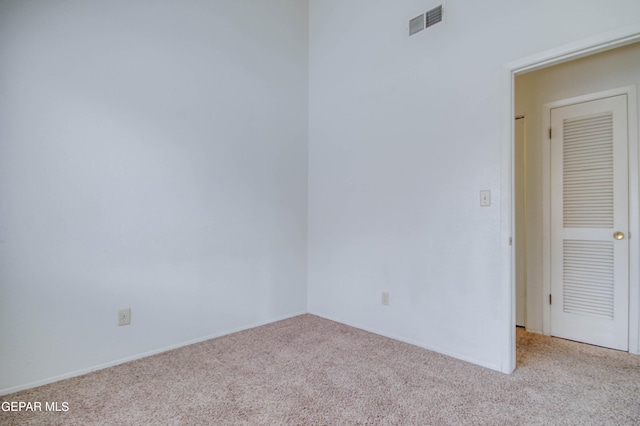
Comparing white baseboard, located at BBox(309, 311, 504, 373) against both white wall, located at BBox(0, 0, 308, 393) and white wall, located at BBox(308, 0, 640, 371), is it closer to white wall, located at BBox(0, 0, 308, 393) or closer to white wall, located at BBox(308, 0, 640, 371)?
white wall, located at BBox(308, 0, 640, 371)

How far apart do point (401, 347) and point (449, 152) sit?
5.15 ft

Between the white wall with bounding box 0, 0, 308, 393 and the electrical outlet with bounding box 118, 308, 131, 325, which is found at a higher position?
the white wall with bounding box 0, 0, 308, 393

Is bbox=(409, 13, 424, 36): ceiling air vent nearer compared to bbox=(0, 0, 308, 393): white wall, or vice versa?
bbox=(0, 0, 308, 393): white wall

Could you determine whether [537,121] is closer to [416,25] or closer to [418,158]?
[418,158]

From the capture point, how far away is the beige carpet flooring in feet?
5.43

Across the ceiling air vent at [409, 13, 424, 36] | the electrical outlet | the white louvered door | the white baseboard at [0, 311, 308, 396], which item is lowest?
the white baseboard at [0, 311, 308, 396]

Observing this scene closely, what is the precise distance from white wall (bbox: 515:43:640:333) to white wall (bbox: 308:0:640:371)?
3.47 ft

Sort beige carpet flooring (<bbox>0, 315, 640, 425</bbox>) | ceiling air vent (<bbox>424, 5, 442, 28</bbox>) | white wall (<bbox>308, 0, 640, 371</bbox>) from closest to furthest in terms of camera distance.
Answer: beige carpet flooring (<bbox>0, 315, 640, 425</bbox>) → white wall (<bbox>308, 0, 640, 371</bbox>) → ceiling air vent (<bbox>424, 5, 442, 28</bbox>)

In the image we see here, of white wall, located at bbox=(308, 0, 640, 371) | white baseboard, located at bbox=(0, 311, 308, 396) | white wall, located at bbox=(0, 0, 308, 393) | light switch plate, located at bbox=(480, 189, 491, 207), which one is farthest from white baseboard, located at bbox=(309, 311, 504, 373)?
light switch plate, located at bbox=(480, 189, 491, 207)

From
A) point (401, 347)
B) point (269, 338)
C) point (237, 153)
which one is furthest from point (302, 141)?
point (401, 347)

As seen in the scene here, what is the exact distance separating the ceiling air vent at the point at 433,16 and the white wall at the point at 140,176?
1.47 m

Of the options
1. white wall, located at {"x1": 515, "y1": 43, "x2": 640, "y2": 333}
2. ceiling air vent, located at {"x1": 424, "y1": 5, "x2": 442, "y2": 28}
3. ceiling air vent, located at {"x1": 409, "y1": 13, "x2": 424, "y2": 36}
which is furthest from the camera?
white wall, located at {"x1": 515, "y1": 43, "x2": 640, "y2": 333}

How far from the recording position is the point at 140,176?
2.41 meters

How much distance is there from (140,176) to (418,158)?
7.08 ft
